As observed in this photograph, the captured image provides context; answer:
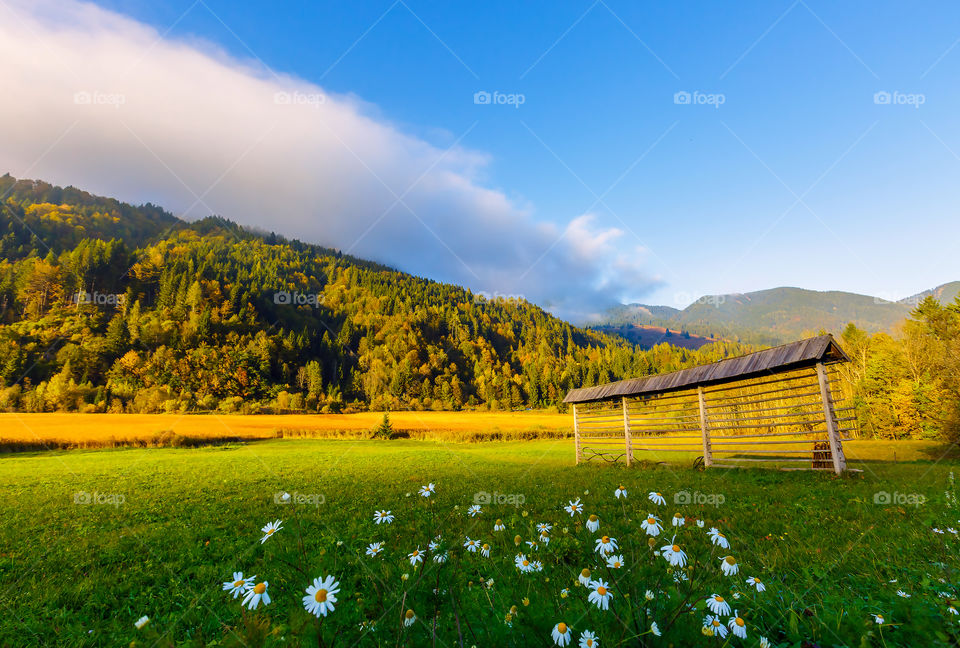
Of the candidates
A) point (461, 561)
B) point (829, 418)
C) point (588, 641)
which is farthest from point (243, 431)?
point (588, 641)

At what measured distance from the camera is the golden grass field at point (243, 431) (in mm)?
23516

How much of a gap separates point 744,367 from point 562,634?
1344 centimetres

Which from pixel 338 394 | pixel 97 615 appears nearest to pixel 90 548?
pixel 97 615

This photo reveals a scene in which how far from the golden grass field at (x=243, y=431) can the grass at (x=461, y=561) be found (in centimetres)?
1490

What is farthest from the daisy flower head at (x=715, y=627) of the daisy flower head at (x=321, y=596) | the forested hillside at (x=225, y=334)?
the forested hillside at (x=225, y=334)

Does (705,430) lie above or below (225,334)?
below

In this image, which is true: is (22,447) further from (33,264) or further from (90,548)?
(33,264)

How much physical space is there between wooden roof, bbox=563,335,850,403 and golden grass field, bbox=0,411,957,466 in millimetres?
6994

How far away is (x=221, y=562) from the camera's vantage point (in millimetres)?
4820

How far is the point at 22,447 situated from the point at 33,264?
60.3 m

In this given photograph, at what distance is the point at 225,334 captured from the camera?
71.9 metres

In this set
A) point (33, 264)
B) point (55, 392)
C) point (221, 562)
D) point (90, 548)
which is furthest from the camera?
point (33, 264)

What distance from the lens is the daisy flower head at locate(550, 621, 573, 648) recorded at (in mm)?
1439

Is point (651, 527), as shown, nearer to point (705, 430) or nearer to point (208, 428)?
point (705, 430)
